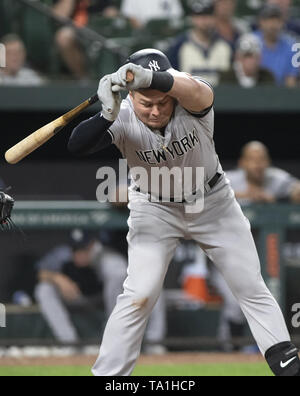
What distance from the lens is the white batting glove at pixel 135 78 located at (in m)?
4.21

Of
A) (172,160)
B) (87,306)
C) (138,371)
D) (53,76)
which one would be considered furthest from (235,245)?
(53,76)

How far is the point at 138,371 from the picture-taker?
6.58 metres

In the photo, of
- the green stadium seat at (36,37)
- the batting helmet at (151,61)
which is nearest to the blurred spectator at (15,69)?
the green stadium seat at (36,37)

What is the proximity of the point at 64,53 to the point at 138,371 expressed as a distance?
3.63 m

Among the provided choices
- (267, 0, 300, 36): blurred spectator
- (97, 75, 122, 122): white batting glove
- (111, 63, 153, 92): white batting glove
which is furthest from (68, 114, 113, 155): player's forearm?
(267, 0, 300, 36): blurred spectator

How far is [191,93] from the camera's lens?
444 centimetres

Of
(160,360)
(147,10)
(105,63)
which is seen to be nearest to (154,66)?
(160,360)

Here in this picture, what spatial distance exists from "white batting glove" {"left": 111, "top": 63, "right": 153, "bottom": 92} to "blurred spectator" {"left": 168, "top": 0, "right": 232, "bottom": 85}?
4.62 metres

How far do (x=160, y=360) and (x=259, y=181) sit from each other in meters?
1.87

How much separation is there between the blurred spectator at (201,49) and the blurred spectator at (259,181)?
3.24 feet

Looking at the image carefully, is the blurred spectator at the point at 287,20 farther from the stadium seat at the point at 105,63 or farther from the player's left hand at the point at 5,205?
the player's left hand at the point at 5,205

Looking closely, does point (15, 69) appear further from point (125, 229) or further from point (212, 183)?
point (212, 183)
